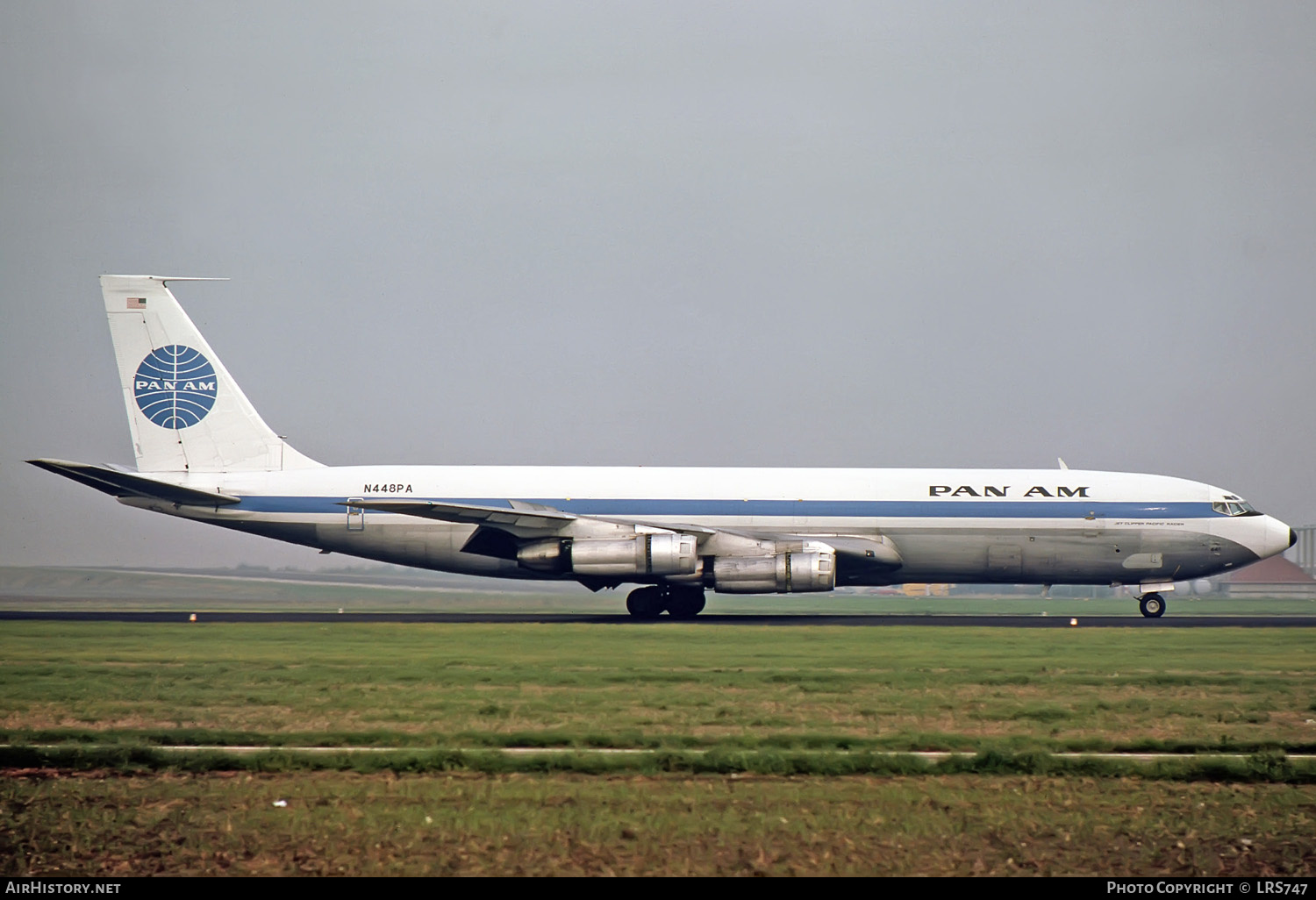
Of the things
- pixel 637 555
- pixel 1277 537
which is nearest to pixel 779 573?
pixel 637 555

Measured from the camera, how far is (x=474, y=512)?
30.7 m

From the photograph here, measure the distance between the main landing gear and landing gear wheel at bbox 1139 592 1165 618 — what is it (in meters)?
11.9

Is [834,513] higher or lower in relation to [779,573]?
higher

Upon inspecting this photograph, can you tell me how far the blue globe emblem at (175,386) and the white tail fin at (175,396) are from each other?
0.02m

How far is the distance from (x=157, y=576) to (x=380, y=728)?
4411 cm

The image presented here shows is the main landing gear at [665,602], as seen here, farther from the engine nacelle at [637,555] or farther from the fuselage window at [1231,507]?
the fuselage window at [1231,507]

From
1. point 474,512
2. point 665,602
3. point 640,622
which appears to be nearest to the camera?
point 640,622

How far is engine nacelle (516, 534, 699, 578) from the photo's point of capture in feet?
101

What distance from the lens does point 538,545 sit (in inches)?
1245

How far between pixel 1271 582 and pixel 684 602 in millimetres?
70674

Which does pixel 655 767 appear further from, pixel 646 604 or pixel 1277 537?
pixel 1277 537

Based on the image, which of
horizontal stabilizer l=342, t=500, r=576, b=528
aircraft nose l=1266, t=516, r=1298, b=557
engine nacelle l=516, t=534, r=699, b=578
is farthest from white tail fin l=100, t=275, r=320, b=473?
aircraft nose l=1266, t=516, r=1298, b=557

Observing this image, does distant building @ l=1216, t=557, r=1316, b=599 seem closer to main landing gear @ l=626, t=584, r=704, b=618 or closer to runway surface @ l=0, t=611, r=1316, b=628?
runway surface @ l=0, t=611, r=1316, b=628
